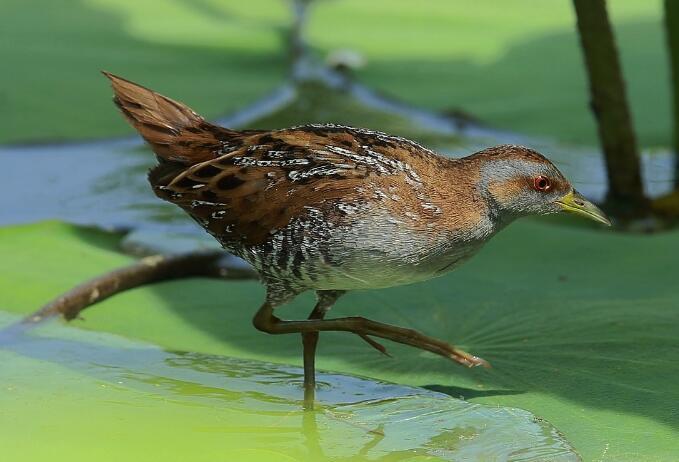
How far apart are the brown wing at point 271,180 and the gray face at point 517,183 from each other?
268mm

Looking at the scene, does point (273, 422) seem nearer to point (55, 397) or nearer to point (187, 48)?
point (55, 397)

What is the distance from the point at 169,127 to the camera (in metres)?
4.30

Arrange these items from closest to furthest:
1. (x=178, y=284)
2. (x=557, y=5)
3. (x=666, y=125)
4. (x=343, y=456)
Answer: (x=343, y=456), (x=178, y=284), (x=666, y=125), (x=557, y=5)

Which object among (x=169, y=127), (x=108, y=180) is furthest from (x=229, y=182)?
(x=108, y=180)

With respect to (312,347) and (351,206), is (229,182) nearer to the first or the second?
(351,206)

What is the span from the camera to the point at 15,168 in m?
6.61

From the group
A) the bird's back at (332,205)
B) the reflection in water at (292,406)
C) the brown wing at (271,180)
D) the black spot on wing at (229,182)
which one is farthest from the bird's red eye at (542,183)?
the black spot on wing at (229,182)

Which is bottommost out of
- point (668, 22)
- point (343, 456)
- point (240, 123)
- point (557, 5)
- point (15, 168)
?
point (343, 456)

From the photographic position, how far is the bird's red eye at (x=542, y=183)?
153 inches

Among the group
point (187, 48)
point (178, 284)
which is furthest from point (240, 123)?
point (178, 284)

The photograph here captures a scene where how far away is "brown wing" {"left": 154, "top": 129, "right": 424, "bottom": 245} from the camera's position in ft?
12.5

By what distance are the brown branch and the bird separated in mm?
632

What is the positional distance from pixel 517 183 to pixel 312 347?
2.83 ft

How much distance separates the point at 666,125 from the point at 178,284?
3428 millimetres
